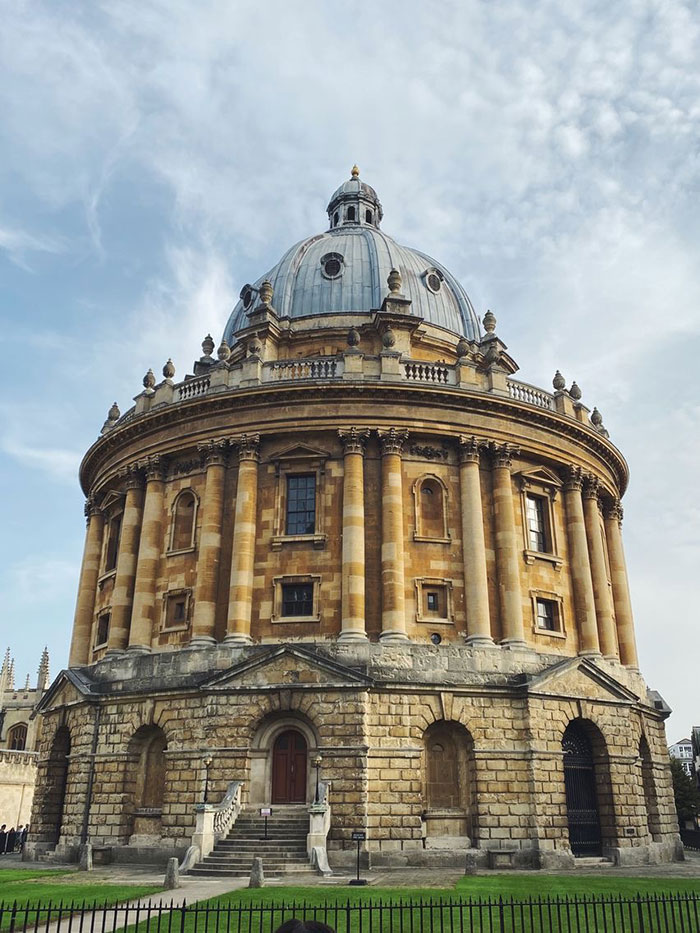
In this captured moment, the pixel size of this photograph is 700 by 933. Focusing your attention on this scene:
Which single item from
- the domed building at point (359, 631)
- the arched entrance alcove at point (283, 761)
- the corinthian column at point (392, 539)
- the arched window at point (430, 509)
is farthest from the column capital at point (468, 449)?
the arched entrance alcove at point (283, 761)

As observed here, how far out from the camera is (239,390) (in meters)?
33.5

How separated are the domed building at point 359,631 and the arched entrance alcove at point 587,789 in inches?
3.4

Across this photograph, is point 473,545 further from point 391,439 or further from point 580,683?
point 580,683

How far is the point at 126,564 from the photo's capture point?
35.0 metres

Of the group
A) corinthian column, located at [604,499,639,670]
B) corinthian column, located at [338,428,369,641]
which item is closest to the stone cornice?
corinthian column, located at [338,428,369,641]

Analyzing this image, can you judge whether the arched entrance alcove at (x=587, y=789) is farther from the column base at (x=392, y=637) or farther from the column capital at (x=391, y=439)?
the column capital at (x=391, y=439)

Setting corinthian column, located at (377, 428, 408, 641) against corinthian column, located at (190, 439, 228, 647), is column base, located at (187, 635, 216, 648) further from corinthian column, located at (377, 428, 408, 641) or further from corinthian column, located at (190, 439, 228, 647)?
corinthian column, located at (377, 428, 408, 641)

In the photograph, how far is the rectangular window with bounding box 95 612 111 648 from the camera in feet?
119

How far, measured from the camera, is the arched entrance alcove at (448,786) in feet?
92.0

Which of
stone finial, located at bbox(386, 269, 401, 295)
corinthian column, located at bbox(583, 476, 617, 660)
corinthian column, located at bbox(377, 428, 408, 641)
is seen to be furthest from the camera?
stone finial, located at bbox(386, 269, 401, 295)

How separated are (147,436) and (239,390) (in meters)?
5.56

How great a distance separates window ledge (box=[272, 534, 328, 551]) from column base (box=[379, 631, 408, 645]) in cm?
421

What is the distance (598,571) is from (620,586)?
306 centimetres

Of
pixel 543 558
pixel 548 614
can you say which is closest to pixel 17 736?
pixel 548 614
